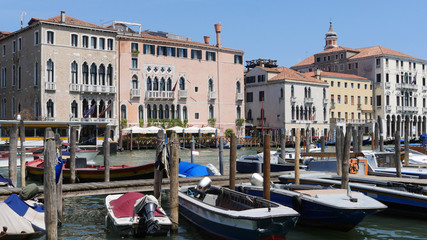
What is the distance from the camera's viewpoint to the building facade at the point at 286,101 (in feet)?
144

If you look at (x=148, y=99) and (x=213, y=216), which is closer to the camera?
(x=213, y=216)

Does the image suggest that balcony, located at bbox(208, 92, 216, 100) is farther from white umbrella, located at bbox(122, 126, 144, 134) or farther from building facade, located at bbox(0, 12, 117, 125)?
building facade, located at bbox(0, 12, 117, 125)

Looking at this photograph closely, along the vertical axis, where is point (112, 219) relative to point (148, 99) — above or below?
below

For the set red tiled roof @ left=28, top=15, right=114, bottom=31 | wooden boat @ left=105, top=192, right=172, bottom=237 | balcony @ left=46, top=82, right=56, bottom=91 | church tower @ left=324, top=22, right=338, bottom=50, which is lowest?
wooden boat @ left=105, top=192, right=172, bottom=237

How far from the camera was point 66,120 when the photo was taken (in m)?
33.5

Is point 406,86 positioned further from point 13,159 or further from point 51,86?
point 13,159

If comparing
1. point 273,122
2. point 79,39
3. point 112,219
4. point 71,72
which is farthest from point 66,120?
point 112,219

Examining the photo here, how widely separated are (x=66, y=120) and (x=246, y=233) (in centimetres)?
2724

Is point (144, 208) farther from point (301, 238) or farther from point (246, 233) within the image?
point (301, 238)

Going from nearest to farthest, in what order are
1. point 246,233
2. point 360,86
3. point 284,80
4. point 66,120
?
point 246,233 < point 66,120 < point 284,80 < point 360,86

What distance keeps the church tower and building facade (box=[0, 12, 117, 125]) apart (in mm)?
30791

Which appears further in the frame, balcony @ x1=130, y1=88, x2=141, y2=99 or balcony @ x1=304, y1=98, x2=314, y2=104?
balcony @ x1=304, y1=98, x2=314, y2=104

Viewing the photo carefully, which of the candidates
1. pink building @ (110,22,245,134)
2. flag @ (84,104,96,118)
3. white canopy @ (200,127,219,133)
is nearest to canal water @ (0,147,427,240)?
flag @ (84,104,96,118)

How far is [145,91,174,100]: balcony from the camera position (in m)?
37.1
